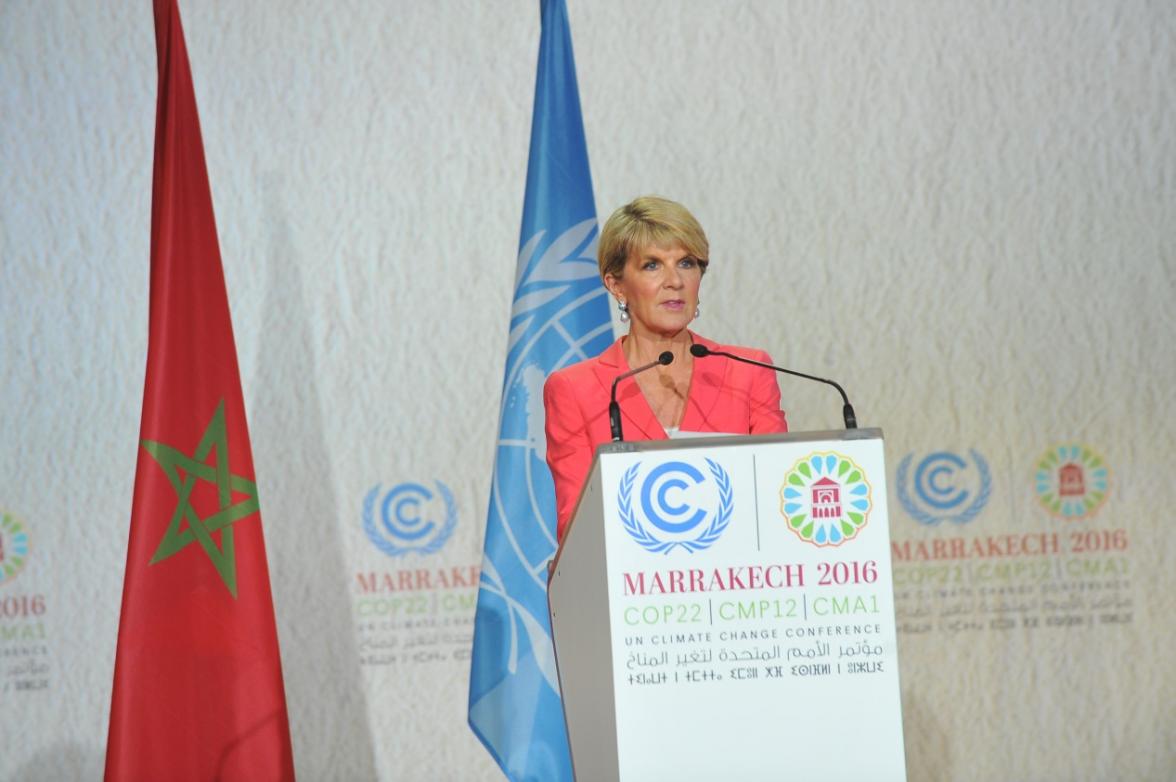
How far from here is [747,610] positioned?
69.2 inches

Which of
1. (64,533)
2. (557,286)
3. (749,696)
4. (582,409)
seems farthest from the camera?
(64,533)

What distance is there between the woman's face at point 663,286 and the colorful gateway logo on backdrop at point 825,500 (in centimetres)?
85

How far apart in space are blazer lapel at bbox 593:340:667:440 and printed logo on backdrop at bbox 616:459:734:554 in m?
0.61

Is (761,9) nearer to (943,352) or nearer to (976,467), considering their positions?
(943,352)

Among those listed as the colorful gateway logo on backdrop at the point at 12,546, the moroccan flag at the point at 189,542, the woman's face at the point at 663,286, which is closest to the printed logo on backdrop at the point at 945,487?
the woman's face at the point at 663,286

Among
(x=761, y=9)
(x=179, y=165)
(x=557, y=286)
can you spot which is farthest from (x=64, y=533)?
(x=761, y=9)

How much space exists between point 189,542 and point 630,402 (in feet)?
5.03

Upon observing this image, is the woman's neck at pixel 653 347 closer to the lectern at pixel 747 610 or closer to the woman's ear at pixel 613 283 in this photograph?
the woman's ear at pixel 613 283

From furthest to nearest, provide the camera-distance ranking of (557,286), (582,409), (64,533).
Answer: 1. (64,533)
2. (557,286)
3. (582,409)

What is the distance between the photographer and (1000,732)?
3760 millimetres

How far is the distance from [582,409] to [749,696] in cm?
88

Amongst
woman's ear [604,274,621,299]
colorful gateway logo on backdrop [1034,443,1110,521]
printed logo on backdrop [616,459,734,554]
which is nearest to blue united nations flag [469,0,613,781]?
woman's ear [604,274,621,299]

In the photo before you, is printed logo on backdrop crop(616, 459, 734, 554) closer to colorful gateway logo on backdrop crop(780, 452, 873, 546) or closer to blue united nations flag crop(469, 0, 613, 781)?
colorful gateway logo on backdrop crop(780, 452, 873, 546)

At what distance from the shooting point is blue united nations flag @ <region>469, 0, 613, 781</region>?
3.32 m
